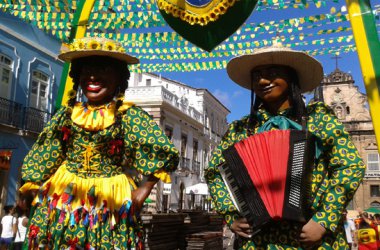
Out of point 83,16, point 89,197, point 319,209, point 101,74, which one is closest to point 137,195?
point 89,197

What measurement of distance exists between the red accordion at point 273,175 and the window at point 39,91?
13.0m

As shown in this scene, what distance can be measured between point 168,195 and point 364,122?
21591 mm

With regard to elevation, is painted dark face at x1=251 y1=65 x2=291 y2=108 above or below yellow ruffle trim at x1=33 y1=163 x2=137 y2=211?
above

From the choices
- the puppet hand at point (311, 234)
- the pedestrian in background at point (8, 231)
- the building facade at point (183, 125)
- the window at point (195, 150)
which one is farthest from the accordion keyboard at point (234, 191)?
the window at point (195, 150)

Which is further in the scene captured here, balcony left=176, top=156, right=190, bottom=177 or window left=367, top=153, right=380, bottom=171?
window left=367, top=153, right=380, bottom=171

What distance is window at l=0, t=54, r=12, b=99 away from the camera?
12823 millimetres

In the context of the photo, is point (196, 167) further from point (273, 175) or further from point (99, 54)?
point (273, 175)

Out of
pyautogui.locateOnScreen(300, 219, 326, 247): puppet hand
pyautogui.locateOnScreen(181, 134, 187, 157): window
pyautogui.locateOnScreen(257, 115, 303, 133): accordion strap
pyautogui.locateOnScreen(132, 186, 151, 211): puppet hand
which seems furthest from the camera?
pyautogui.locateOnScreen(181, 134, 187, 157): window

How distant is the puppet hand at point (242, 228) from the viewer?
2346 mm

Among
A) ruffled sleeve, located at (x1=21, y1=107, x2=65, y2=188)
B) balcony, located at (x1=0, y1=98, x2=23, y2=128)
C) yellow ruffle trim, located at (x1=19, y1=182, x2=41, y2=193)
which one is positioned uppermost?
balcony, located at (x1=0, y1=98, x2=23, y2=128)

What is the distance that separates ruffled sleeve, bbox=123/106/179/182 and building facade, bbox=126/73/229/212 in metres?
16.9

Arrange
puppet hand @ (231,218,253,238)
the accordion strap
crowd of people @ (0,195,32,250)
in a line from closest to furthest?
puppet hand @ (231,218,253,238), the accordion strap, crowd of people @ (0,195,32,250)

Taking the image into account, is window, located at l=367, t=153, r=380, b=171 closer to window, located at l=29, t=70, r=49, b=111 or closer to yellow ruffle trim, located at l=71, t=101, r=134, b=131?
window, located at l=29, t=70, r=49, b=111

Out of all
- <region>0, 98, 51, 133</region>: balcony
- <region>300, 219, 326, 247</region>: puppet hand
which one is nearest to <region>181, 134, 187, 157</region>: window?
<region>0, 98, 51, 133</region>: balcony
